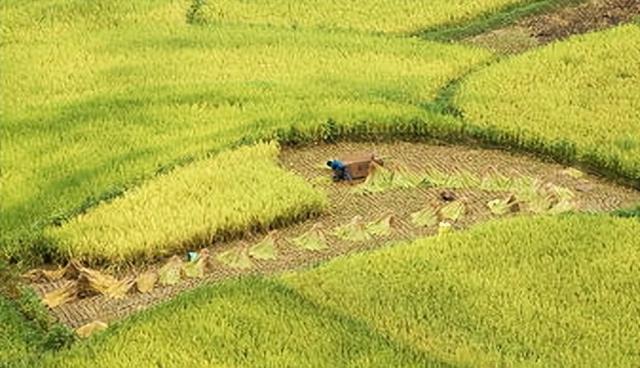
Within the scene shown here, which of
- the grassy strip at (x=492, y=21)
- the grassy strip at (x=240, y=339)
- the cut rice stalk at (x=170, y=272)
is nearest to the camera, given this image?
the grassy strip at (x=240, y=339)

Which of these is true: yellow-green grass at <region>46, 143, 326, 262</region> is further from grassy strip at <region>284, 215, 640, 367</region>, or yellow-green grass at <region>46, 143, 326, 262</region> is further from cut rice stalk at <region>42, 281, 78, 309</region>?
grassy strip at <region>284, 215, 640, 367</region>

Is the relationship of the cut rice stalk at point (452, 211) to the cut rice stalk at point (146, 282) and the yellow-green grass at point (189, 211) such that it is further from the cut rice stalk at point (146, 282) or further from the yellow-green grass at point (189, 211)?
the cut rice stalk at point (146, 282)

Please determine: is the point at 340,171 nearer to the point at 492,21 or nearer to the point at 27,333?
the point at 27,333

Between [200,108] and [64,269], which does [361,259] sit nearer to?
[64,269]

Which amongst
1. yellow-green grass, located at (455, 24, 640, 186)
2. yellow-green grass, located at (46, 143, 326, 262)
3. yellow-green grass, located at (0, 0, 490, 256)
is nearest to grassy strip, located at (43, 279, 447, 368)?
yellow-green grass, located at (46, 143, 326, 262)

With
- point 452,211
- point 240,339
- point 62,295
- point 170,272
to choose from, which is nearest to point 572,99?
point 452,211

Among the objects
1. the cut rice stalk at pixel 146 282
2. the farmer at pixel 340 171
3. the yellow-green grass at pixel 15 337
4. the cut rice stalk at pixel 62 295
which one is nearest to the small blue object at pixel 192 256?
the cut rice stalk at pixel 146 282

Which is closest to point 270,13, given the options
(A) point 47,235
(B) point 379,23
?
(B) point 379,23
